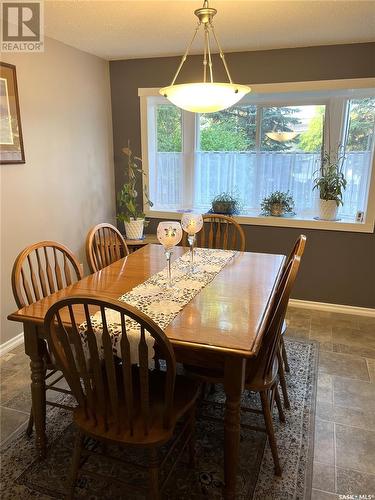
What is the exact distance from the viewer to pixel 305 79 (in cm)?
315

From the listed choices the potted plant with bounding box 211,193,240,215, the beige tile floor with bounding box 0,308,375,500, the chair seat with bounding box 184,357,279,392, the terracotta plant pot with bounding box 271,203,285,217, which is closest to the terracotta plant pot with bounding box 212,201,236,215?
the potted plant with bounding box 211,193,240,215

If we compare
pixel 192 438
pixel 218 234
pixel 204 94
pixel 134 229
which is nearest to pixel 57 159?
pixel 134 229

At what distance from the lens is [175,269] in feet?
7.16

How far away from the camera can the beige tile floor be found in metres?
1.71

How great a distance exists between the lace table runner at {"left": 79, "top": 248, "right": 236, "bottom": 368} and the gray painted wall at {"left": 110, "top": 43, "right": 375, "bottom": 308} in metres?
1.25

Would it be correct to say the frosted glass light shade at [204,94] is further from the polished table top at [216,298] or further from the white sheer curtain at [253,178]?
the white sheer curtain at [253,178]

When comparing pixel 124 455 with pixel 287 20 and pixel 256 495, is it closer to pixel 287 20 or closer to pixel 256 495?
pixel 256 495

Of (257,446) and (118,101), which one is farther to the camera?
(118,101)

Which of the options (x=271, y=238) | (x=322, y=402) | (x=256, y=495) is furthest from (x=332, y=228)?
(x=256, y=495)

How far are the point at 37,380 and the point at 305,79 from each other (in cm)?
304

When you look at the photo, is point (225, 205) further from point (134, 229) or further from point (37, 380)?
point (37, 380)

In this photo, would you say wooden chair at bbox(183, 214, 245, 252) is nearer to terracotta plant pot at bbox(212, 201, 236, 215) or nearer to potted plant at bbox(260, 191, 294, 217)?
terracotta plant pot at bbox(212, 201, 236, 215)

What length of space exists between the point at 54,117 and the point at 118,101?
0.91m

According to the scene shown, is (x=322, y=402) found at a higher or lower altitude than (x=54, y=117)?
lower
